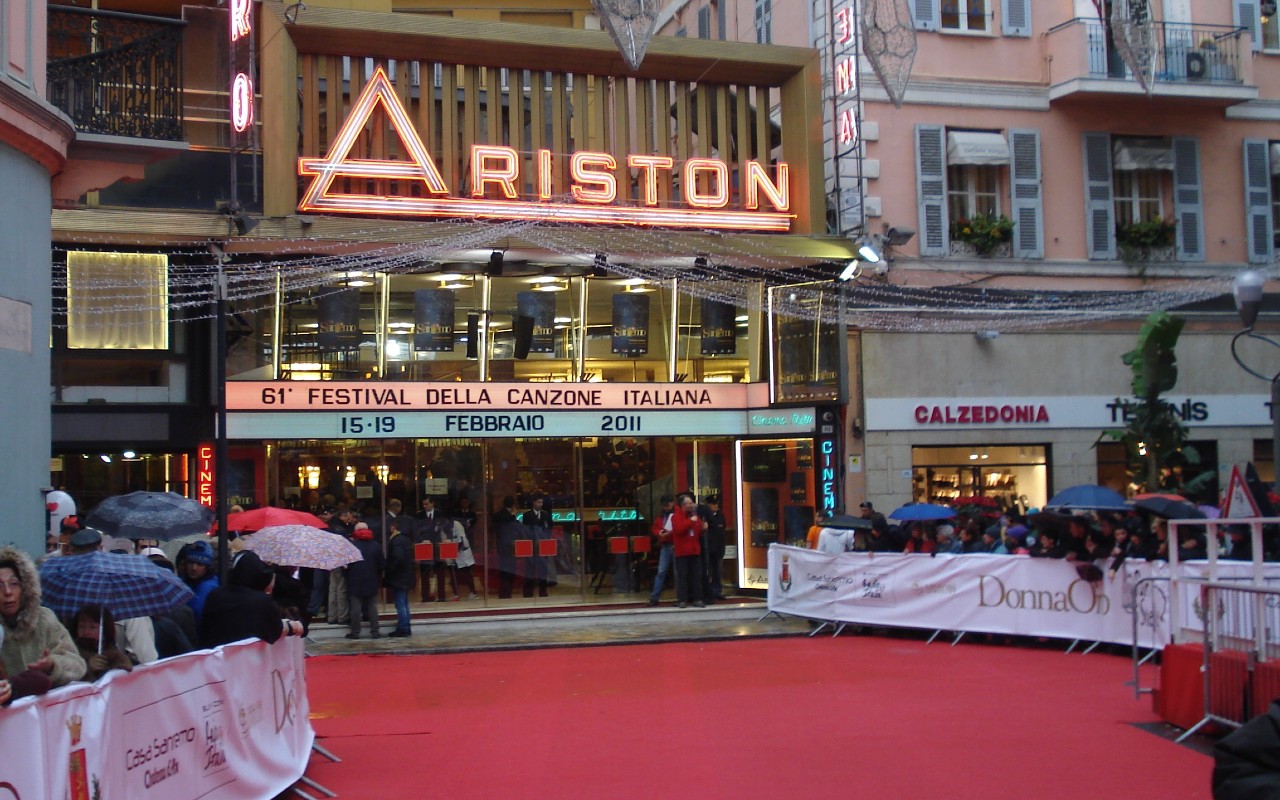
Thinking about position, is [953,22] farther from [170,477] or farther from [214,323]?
[170,477]

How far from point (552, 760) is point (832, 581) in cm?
951

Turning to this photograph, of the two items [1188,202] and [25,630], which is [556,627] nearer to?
[1188,202]

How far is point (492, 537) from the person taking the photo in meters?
22.6

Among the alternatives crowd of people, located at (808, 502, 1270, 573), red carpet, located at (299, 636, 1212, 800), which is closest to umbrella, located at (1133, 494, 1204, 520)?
crowd of people, located at (808, 502, 1270, 573)

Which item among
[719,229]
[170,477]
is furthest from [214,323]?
[719,229]

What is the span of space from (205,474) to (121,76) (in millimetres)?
9204

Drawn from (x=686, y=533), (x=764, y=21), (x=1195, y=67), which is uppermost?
(x=764, y=21)

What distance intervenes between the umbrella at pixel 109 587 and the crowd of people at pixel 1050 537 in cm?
1003

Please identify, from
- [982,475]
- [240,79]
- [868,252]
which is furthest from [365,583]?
[982,475]

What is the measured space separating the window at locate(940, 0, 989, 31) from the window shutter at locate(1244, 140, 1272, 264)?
17.6 feet

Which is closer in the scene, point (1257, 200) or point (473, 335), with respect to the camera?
point (473, 335)

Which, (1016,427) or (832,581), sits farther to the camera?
(1016,427)

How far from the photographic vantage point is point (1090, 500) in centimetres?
1702

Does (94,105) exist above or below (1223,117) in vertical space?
below
